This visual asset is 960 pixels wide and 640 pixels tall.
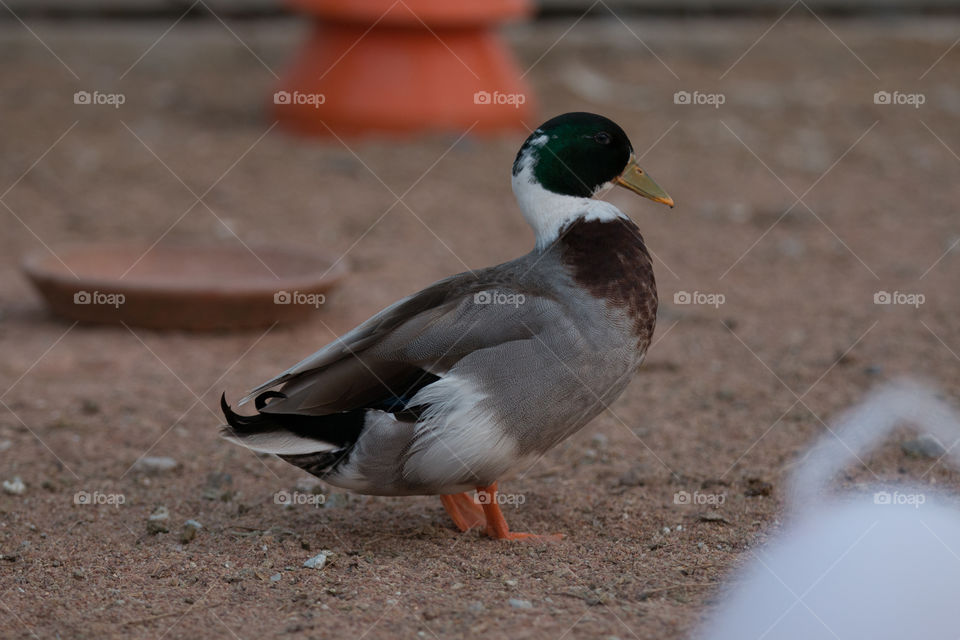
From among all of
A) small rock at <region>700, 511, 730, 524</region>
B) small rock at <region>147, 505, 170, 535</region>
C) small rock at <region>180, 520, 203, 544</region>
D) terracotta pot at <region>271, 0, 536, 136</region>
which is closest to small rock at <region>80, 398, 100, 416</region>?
small rock at <region>147, 505, 170, 535</region>

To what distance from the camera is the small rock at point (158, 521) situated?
12.0ft

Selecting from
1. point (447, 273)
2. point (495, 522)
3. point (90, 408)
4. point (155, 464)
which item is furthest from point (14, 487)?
point (447, 273)

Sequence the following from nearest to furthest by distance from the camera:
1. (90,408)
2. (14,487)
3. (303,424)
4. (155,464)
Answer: (303,424)
(14,487)
(155,464)
(90,408)

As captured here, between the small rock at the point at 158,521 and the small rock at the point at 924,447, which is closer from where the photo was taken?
the small rock at the point at 158,521

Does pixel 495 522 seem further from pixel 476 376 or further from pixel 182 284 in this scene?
pixel 182 284

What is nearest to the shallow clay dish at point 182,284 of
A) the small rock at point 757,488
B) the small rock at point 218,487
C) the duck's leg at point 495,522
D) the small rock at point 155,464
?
the small rock at point 155,464

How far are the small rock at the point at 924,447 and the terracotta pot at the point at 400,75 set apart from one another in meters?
4.82

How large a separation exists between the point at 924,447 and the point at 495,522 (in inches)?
57.3

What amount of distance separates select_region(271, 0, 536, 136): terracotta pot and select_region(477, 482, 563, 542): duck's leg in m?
5.19

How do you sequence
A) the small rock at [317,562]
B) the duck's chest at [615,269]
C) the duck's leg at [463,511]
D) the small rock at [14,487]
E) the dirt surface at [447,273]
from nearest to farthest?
the dirt surface at [447,273] → the small rock at [317,562] → the duck's chest at [615,269] → the duck's leg at [463,511] → the small rock at [14,487]

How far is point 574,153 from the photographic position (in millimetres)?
3605

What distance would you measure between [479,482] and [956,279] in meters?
3.62

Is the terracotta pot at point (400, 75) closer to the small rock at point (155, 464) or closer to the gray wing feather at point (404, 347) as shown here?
the small rock at point (155, 464)

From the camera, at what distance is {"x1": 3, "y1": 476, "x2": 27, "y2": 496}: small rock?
3.96m
